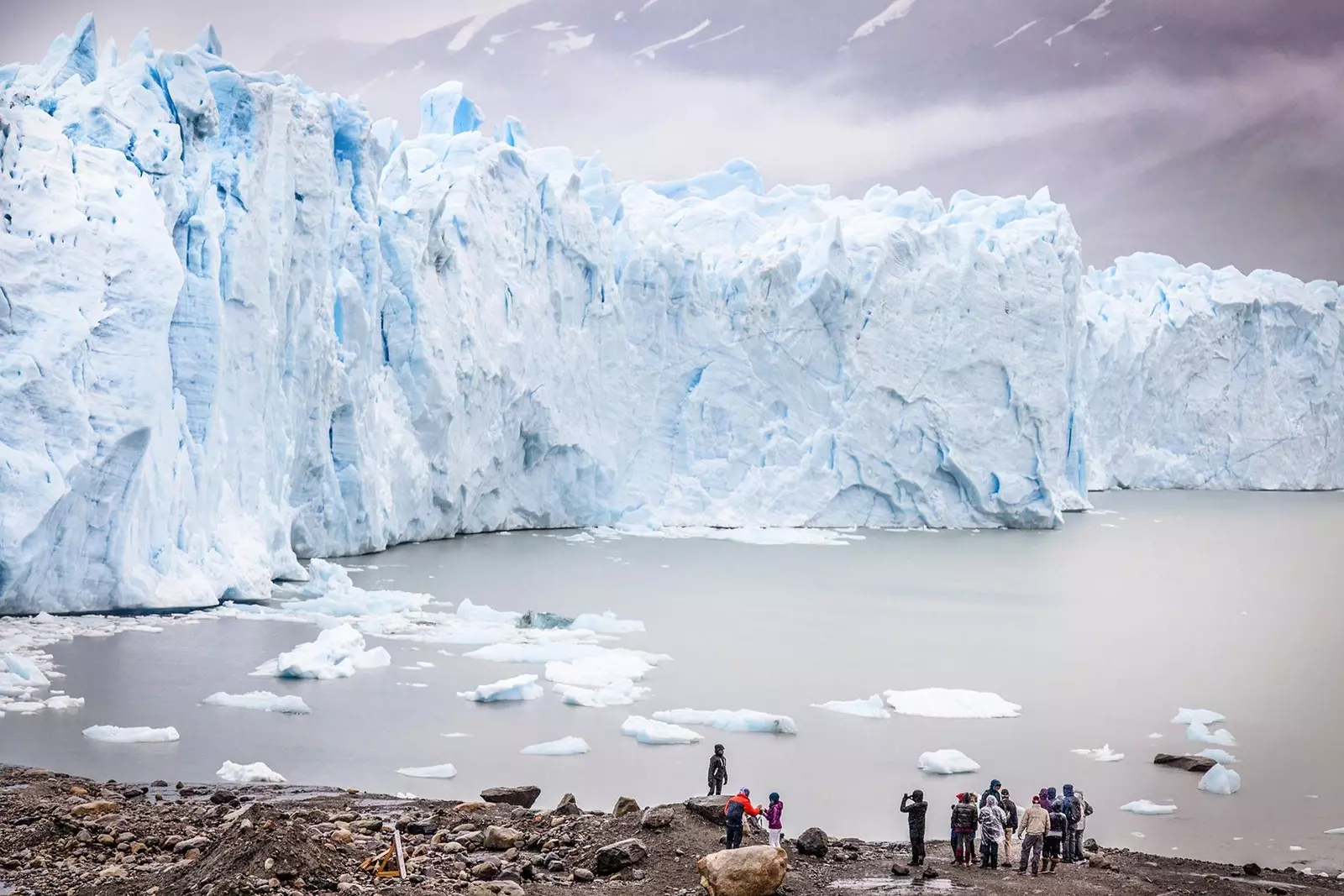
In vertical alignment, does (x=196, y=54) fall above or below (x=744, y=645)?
above

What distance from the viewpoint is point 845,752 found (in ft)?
32.0

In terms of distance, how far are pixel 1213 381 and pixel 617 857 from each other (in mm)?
37204

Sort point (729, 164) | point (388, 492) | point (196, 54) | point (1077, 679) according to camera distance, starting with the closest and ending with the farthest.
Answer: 1. point (1077, 679)
2. point (196, 54)
3. point (388, 492)
4. point (729, 164)

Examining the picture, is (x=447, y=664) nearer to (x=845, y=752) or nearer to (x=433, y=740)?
(x=433, y=740)

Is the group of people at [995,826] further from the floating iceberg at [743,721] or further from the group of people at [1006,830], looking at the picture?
the floating iceberg at [743,721]

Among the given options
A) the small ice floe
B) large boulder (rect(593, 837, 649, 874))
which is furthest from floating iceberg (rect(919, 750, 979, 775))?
large boulder (rect(593, 837, 649, 874))

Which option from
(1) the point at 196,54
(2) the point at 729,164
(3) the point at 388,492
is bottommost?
(3) the point at 388,492

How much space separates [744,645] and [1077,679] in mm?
3448

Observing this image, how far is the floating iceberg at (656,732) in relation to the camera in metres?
9.73

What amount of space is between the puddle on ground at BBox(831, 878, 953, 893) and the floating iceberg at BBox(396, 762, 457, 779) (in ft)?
10.4

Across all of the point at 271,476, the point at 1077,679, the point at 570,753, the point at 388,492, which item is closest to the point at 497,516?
the point at 388,492

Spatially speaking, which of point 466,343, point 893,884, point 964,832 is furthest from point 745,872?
point 466,343

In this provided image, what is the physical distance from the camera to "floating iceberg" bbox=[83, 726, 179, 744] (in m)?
8.83

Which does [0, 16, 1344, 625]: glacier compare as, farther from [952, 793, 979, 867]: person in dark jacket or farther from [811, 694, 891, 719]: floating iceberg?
[952, 793, 979, 867]: person in dark jacket
